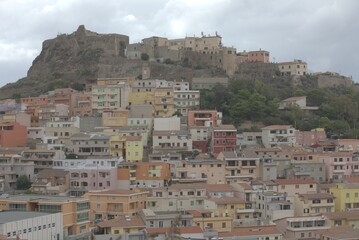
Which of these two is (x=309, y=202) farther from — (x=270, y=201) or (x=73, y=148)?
(x=73, y=148)

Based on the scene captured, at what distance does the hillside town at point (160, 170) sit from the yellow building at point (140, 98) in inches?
3.0

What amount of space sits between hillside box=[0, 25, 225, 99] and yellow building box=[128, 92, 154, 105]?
760 centimetres

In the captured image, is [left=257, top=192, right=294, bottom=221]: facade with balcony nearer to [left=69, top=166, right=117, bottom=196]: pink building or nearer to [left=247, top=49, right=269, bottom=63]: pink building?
[left=69, top=166, right=117, bottom=196]: pink building

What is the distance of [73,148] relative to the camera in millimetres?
40000

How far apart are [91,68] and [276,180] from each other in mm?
28197

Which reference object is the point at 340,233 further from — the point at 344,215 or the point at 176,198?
the point at 176,198

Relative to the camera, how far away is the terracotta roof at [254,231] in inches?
1067

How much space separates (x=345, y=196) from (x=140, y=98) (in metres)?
19.0

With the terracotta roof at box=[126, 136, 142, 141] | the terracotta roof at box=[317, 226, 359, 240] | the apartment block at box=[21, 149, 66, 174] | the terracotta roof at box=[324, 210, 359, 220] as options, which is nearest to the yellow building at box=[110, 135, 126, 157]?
the terracotta roof at box=[126, 136, 142, 141]

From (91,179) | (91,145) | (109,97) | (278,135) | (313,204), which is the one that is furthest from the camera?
(109,97)

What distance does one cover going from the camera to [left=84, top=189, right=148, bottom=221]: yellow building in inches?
1221

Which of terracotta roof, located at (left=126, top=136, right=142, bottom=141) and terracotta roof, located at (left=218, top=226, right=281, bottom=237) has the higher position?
terracotta roof, located at (left=126, top=136, right=142, bottom=141)

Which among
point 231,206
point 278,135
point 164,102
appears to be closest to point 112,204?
point 231,206

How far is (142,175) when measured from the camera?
36.1 metres
